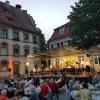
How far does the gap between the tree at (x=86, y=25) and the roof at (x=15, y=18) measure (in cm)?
2060

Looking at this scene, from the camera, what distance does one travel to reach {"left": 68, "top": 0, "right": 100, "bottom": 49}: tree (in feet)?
90.8

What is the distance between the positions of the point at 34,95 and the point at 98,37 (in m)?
16.6

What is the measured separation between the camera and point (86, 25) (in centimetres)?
2805

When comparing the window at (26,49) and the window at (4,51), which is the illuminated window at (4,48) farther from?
the window at (26,49)

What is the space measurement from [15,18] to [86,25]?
26443 millimetres

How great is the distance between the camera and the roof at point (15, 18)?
159ft

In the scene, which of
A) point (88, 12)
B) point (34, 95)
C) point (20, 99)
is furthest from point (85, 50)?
point (20, 99)

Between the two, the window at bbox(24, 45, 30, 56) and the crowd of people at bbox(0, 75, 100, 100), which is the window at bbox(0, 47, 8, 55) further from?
the crowd of people at bbox(0, 75, 100, 100)

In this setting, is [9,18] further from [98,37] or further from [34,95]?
[34,95]

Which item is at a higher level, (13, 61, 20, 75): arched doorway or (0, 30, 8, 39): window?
(0, 30, 8, 39): window

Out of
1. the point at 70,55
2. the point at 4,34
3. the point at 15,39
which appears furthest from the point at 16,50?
the point at 70,55

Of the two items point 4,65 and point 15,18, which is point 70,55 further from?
point 15,18

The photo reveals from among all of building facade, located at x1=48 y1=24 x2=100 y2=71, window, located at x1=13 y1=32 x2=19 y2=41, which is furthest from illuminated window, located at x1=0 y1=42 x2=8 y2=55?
building facade, located at x1=48 y1=24 x2=100 y2=71

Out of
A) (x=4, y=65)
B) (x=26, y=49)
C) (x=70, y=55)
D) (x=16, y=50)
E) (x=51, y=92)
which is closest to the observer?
(x=51, y=92)
